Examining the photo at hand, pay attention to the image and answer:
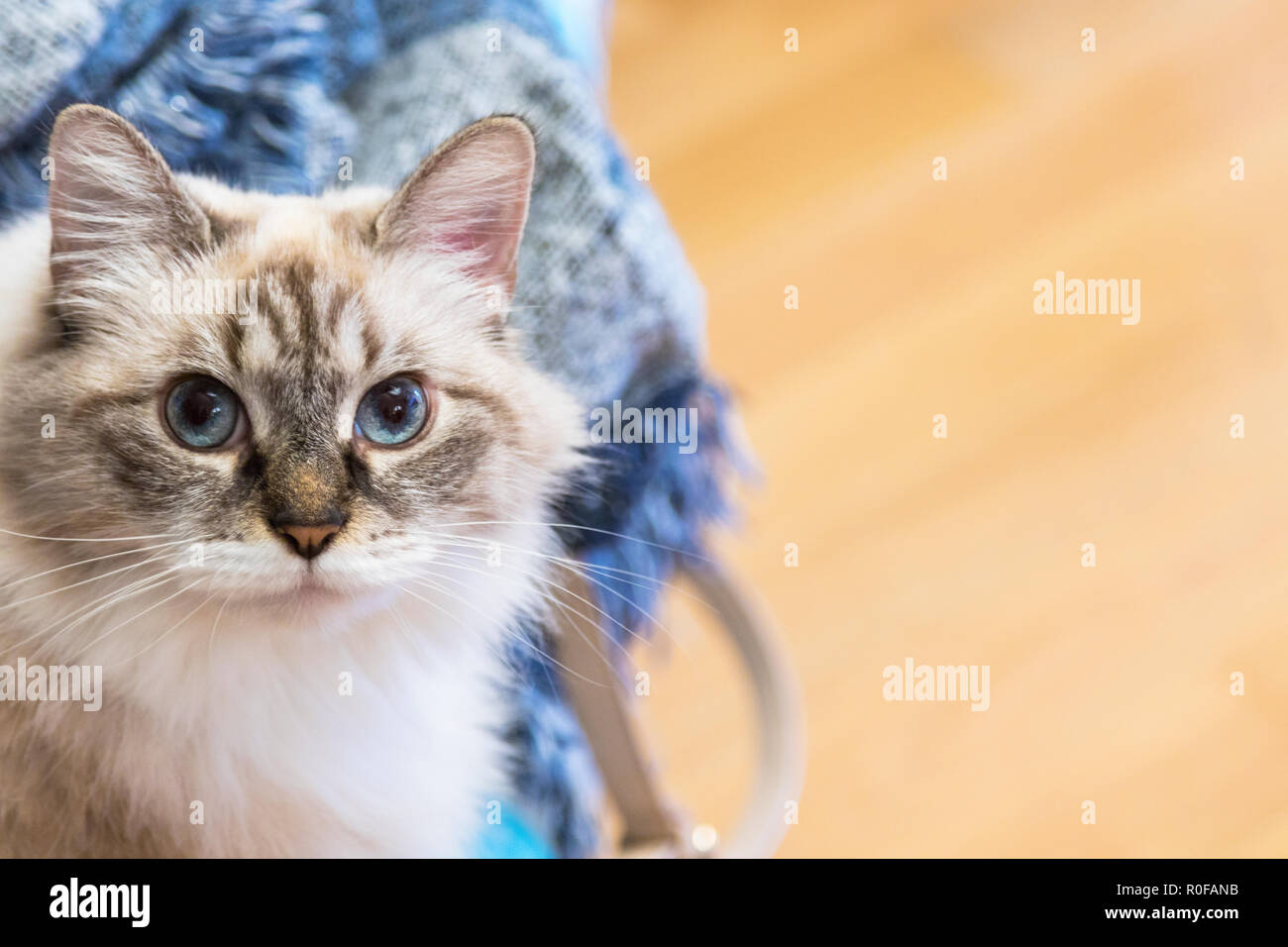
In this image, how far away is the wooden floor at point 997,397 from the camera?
132cm

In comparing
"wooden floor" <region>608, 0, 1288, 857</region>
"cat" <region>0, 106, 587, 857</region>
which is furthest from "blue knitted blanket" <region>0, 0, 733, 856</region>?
"wooden floor" <region>608, 0, 1288, 857</region>

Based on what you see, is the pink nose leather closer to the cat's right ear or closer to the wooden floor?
the cat's right ear

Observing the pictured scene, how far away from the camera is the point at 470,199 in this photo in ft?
Result: 2.08

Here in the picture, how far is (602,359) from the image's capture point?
75cm

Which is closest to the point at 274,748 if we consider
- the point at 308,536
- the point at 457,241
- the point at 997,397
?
the point at 308,536

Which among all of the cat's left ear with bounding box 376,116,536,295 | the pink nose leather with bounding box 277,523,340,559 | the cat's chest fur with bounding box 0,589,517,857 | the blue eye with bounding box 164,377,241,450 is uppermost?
the cat's left ear with bounding box 376,116,536,295

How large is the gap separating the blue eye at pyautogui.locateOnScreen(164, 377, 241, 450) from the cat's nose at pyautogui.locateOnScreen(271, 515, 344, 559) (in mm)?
59

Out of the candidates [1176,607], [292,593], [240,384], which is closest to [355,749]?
[292,593]

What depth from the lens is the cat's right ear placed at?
22.7 inches

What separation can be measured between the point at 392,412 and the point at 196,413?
10 cm

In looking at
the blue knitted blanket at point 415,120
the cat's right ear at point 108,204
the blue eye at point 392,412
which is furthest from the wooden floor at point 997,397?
the cat's right ear at point 108,204

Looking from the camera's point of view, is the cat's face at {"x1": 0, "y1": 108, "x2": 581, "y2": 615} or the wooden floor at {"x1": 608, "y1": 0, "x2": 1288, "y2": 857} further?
the wooden floor at {"x1": 608, "y1": 0, "x2": 1288, "y2": 857}

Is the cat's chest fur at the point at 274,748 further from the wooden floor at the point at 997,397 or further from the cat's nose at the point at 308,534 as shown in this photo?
the wooden floor at the point at 997,397

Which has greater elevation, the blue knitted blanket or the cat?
the blue knitted blanket
